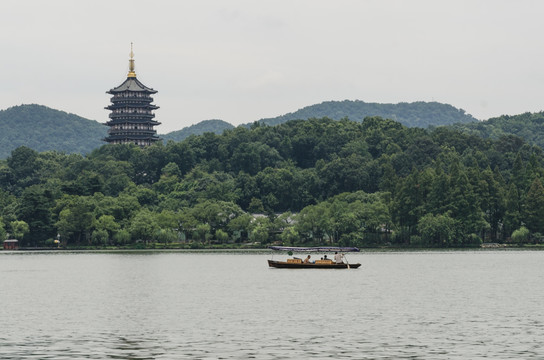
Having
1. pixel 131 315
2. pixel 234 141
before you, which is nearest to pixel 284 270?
pixel 131 315

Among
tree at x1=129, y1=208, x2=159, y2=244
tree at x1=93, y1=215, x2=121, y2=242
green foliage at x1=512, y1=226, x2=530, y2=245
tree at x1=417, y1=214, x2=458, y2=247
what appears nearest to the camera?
tree at x1=417, y1=214, x2=458, y2=247

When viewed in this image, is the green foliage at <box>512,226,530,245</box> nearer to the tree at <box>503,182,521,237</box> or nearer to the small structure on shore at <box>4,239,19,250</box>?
the tree at <box>503,182,521,237</box>

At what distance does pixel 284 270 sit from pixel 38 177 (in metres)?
114

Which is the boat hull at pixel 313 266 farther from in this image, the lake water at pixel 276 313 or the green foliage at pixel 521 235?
the green foliage at pixel 521 235

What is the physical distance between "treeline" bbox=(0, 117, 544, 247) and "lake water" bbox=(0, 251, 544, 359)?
1610 inches

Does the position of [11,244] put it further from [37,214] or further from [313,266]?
[313,266]

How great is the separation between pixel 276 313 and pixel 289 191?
115 metres

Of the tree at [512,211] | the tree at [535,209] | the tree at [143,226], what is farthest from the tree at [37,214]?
the tree at [535,209]

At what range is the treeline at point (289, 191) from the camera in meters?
126

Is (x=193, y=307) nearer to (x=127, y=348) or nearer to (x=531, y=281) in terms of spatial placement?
(x=127, y=348)

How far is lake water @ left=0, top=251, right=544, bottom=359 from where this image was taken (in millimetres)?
34531

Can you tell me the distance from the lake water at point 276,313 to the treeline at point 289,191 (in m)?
40.9

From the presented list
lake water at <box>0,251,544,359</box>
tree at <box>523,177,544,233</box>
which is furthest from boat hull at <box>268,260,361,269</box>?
tree at <box>523,177,544,233</box>

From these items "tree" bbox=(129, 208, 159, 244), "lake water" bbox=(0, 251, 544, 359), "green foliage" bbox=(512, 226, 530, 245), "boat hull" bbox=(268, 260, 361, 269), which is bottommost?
"lake water" bbox=(0, 251, 544, 359)
